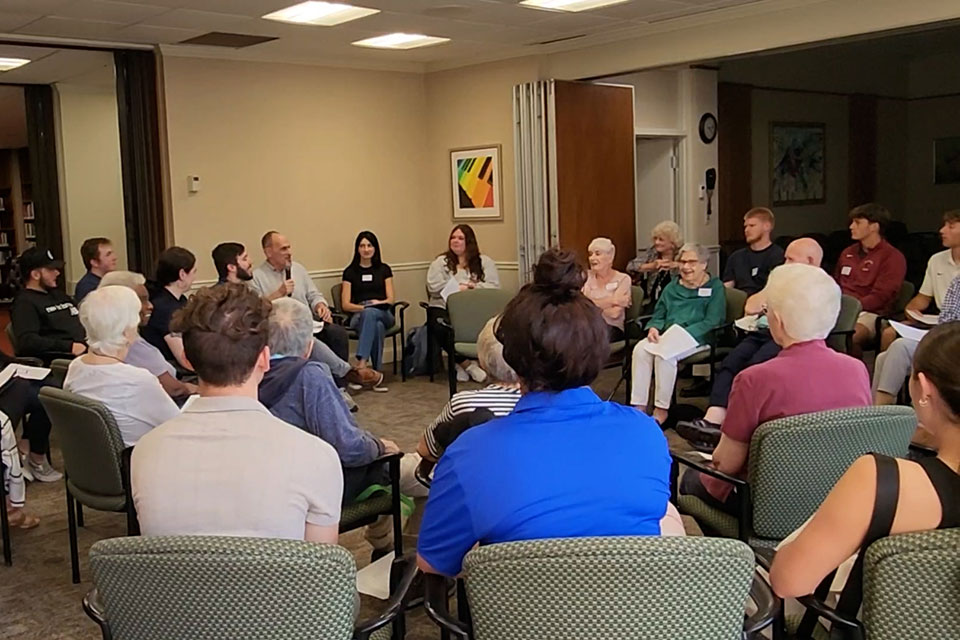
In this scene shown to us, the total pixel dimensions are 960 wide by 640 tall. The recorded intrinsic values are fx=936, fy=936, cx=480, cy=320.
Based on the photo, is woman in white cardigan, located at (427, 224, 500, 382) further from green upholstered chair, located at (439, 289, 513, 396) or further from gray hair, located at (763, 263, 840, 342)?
gray hair, located at (763, 263, 840, 342)

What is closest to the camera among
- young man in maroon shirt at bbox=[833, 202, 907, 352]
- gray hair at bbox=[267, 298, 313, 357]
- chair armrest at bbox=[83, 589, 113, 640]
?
chair armrest at bbox=[83, 589, 113, 640]

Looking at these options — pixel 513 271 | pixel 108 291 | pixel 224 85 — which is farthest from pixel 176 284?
pixel 513 271

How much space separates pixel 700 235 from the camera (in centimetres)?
938

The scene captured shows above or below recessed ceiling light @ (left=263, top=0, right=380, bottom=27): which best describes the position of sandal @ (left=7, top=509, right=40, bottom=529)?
below

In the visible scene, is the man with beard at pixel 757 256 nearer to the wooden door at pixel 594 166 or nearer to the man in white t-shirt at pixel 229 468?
the wooden door at pixel 594 166

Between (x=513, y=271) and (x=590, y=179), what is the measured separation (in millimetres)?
1044

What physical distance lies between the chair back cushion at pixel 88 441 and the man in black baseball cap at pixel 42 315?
6.81ft

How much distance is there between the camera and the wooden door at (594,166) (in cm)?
779

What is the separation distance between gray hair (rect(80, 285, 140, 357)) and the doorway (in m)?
6.41

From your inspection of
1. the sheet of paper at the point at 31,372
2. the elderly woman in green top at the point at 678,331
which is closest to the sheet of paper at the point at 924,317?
the elderly woman in green top at the point at 678,331

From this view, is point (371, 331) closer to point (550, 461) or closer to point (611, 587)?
point (550, 461)

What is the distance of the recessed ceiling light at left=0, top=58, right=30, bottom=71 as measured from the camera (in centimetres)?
759

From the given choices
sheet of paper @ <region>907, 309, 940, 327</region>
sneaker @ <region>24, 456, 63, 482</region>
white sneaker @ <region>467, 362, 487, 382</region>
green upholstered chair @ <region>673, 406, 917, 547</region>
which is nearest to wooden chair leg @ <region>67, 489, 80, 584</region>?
sneaker @ <region>24, 456, 63, 482</region>

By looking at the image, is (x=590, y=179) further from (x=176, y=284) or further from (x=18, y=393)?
(x=18, y=393)
